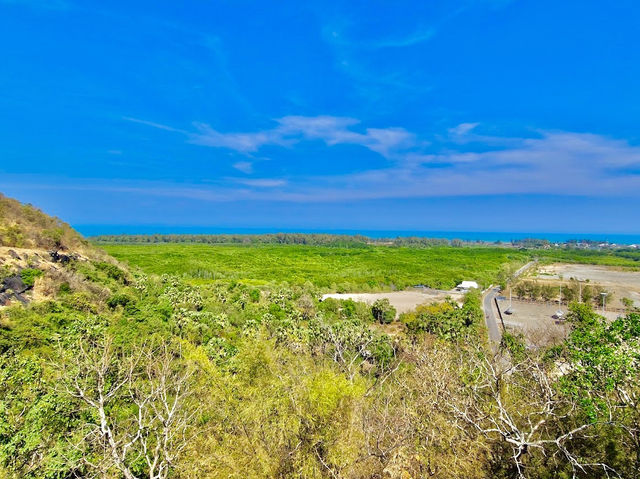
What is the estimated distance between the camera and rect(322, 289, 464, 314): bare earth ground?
56688mm

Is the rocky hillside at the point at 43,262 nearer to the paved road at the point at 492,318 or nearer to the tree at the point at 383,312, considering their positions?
the tree at the point at 383,312

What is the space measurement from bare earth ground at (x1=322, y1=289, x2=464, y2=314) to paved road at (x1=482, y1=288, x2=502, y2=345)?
4.56 meters

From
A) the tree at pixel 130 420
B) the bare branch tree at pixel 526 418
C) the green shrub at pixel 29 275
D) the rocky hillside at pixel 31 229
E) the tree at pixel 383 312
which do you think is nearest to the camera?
the bare branch tree at pixel 526 418

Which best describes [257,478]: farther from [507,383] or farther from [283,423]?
[507,383]

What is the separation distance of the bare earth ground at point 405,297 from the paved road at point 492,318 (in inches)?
179

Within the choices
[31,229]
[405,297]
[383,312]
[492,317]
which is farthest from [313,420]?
[405,297]

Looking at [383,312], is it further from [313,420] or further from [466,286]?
[313,420]

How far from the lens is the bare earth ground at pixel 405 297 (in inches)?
2232

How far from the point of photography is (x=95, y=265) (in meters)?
40.2

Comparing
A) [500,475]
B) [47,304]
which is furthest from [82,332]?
[500,475]

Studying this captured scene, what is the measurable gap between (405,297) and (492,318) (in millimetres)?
17710

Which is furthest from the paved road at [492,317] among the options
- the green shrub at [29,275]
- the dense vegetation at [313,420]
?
the green shrub at [29,275]

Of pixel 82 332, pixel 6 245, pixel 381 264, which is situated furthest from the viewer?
pixel 381 264

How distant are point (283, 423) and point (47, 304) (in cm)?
2273
